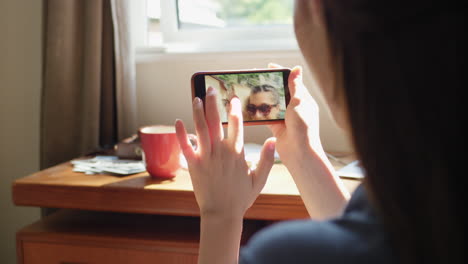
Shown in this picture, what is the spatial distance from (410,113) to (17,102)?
4.99ft

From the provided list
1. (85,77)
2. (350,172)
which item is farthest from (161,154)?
(85,77)

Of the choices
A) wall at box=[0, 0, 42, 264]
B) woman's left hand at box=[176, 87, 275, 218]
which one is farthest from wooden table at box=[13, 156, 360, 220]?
wall at box=[0, 0, 42, 264]

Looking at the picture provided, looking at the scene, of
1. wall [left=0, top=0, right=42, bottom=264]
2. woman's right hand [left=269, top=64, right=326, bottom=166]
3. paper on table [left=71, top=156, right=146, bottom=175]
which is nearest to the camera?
woman's right hand [left=269, top=64, right=326, bottom=166]

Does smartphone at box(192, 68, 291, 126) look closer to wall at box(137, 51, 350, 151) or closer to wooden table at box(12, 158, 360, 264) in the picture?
wooden table at box(12, 158, 360, 264)

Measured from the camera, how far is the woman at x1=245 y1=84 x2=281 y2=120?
90cm

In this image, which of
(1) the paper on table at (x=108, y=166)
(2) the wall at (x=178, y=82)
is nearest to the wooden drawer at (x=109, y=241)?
(1) the paper on table at (x=108, y=166)

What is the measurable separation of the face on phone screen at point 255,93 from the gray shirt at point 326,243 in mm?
515

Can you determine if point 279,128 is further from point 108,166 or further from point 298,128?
point 108,166

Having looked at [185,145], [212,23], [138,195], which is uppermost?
[212,23]

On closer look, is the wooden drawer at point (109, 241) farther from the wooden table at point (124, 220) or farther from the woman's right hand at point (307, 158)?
the woman's right hand at point (307, 158)

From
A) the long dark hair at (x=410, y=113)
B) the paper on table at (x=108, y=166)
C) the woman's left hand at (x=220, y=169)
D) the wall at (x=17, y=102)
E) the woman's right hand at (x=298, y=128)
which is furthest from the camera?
the wall at (x=17, y=102)

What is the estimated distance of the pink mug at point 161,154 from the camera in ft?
3.37

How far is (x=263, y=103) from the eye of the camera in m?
0.91

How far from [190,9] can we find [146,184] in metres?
0.89
